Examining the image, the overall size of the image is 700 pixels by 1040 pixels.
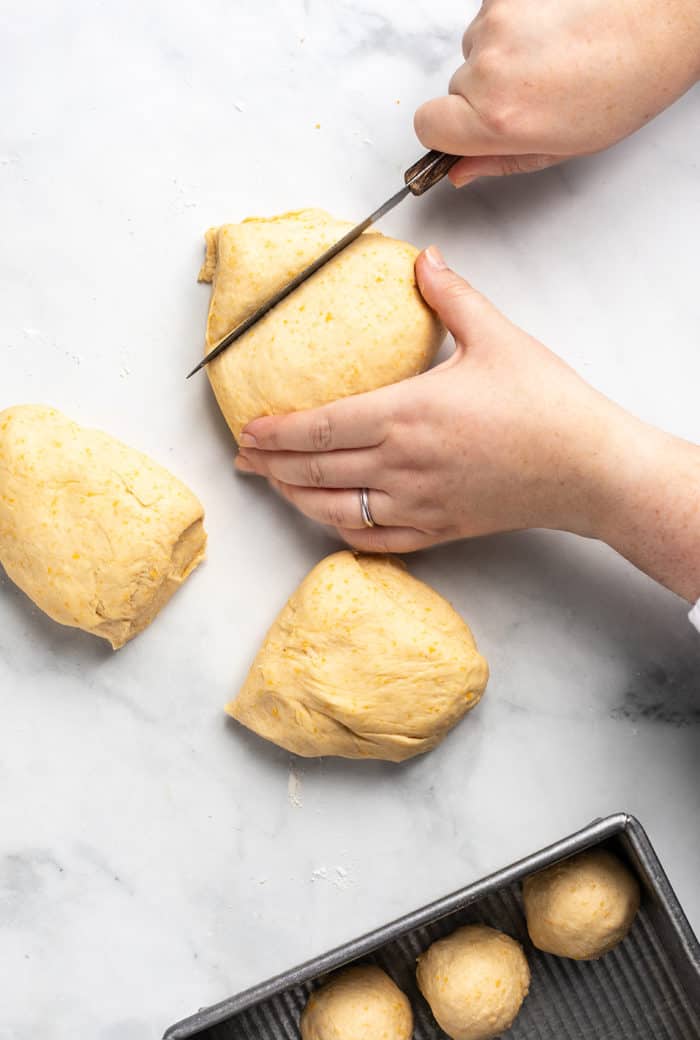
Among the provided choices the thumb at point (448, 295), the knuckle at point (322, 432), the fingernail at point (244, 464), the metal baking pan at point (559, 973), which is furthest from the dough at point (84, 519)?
the metal baking pan at point (559, 973)

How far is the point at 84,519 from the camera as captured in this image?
1336 mm

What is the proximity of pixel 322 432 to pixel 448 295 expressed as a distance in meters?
0.24

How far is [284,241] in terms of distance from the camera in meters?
1.33

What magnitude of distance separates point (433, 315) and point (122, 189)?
0.51 metres

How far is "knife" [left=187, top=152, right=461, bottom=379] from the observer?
1.32 metres

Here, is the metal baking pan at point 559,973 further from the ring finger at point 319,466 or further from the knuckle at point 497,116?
the knuckle at point 497,116

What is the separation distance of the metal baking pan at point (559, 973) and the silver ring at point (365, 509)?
483mm

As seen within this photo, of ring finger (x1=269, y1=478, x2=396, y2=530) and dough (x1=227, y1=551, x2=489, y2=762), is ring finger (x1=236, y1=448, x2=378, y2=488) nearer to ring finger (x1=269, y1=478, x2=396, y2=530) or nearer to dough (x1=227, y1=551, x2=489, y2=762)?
ring finger (x1=269, y1=478, x2=396, y2=530)

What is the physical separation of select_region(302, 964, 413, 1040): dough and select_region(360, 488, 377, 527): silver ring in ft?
2.05

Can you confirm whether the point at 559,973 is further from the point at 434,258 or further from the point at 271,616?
the point at 434,258

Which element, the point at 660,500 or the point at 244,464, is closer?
the point at 660,500

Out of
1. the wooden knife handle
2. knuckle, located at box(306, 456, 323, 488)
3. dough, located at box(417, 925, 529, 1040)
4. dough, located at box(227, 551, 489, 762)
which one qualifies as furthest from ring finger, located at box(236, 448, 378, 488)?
dough, located at box(417, 925, 529, 1040)

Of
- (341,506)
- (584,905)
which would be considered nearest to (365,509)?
(341,506)

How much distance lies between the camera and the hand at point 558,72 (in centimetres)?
126
